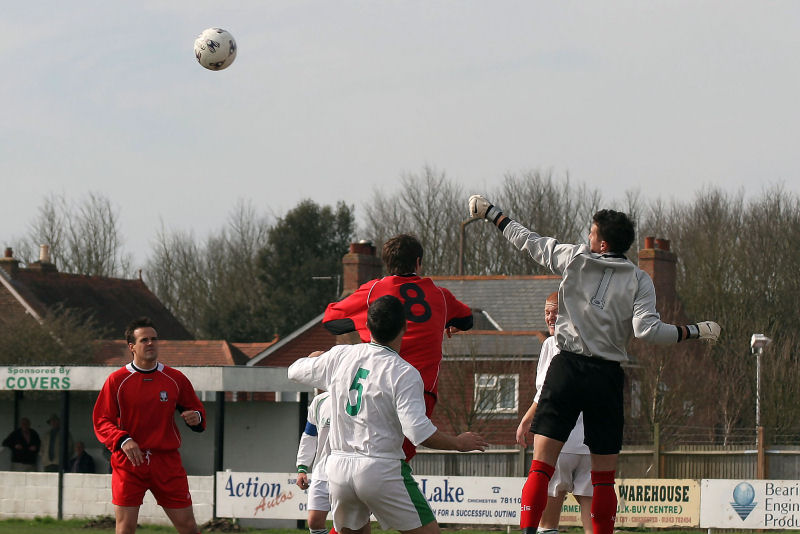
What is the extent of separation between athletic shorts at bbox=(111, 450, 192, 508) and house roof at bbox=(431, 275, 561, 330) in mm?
32110

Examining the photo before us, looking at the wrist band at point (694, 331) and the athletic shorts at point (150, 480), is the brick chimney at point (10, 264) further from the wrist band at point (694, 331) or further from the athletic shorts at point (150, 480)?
the wrist band at point (694, 331)

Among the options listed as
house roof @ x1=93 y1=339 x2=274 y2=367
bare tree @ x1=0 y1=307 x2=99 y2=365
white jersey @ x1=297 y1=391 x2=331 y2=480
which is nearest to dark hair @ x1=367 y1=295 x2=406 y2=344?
white jersey @ x1=297 y1=391 x2=331 y2=480

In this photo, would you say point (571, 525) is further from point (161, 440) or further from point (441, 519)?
point (161, 440)

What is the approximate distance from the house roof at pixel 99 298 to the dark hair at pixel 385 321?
4803 cm

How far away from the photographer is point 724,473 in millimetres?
24188

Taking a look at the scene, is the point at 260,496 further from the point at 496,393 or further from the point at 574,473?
the point at 496,393

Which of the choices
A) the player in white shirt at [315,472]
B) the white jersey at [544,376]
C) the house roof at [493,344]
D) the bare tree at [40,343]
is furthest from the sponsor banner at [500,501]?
the bare tree at [40,343]

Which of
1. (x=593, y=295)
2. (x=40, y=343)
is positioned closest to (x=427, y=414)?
Answer: (x=593, y=295)

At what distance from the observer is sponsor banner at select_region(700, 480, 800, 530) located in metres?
18.3

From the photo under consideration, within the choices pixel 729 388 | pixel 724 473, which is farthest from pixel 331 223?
pixel 724 473

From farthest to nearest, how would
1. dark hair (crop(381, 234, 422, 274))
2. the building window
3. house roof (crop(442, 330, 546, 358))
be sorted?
1. house roof (crop(442, 330, 546, 358))
2. the building window
3. dark hair (crop(381, 234, 422, 274))

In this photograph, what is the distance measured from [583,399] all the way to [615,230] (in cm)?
111

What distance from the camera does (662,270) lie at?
43188 millimetres

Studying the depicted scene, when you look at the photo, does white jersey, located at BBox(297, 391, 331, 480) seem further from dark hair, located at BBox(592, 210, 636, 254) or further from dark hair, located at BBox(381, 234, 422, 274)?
dark hair, located at BBox(592, 210, 636, 254)
